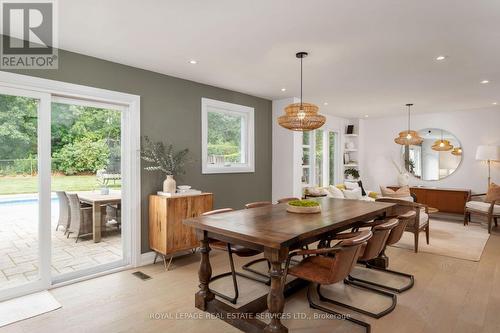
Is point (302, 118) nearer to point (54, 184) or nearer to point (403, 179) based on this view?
point (54, 184)

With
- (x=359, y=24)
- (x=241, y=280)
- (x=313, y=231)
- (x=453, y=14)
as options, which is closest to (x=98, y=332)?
(x=241, y=280)

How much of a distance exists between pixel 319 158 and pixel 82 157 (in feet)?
17.5

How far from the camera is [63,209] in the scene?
365 cm

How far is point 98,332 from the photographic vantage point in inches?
92.4

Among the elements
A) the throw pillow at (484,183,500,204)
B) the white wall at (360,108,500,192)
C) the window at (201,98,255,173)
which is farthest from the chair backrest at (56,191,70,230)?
the throw pillow at (484,183,500,204)

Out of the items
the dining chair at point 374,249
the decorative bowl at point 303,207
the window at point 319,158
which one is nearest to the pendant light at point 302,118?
the decorative bowl at point 303,207

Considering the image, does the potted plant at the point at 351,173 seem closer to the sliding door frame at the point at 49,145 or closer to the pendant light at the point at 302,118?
the pendant light at the point at 302,118

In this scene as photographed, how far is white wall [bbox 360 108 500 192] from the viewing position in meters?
6.54

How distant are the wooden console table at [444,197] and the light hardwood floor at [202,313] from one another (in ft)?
9.80

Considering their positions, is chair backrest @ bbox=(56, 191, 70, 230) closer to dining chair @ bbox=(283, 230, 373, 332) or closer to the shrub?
the shrub

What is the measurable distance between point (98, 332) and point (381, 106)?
6195mm

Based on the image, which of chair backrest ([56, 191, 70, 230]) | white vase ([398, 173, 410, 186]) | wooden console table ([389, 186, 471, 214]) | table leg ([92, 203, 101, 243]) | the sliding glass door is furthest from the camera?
white vase ([398, 173, 410, 186])

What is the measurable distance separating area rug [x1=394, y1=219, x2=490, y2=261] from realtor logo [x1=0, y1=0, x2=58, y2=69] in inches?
206

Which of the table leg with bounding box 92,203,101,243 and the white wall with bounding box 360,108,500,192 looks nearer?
the table leg with bounding box 92,203,101,243
